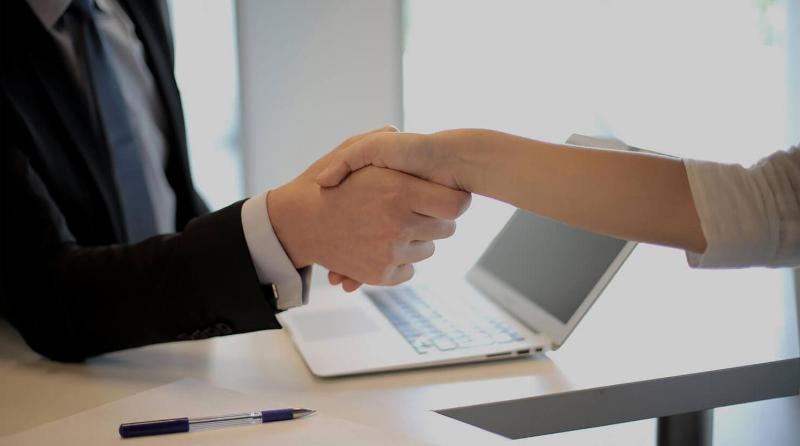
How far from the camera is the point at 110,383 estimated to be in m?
0.91

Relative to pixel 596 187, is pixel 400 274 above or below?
below

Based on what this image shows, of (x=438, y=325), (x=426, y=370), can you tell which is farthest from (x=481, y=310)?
(x=426, y=370)

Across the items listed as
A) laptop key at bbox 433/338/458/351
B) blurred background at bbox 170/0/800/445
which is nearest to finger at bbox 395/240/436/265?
laptop key at bbox 433/338/458/351

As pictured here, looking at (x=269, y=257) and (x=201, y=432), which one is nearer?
(x=201, y=432)

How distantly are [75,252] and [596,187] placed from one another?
614 millimetres

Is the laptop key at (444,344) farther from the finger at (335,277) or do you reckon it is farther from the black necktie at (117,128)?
the black necktie at (117,128)

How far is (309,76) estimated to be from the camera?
2.31m

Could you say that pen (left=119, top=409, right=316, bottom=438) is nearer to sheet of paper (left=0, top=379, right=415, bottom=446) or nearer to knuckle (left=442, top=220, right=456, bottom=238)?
sheet of paper (left=0, top=379, right=415, bottom=446)

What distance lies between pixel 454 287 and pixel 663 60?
1002mm

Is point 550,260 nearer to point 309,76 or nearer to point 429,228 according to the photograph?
point 429,228

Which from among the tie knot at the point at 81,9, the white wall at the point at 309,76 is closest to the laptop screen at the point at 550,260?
the tie knot at the point at 81,9

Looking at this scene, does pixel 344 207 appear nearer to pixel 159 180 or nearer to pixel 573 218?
pixel 573 218

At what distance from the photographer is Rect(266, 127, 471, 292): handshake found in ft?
3.10

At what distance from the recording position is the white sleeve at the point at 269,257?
3.09 ft
